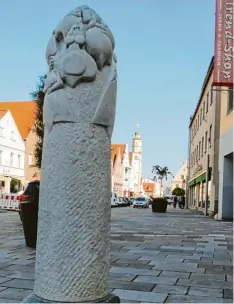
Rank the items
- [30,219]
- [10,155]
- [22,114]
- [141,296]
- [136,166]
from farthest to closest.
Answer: [136,166]
[22,114]
[10,155]
[30,219]
[141,296]

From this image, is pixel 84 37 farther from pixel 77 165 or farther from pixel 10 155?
pixel 10 155

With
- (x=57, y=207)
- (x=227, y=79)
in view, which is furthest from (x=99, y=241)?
(x=227, y=79)

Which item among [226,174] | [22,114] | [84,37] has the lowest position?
[84,37]

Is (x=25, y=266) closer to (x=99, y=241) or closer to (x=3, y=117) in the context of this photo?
(x=99, y=241)

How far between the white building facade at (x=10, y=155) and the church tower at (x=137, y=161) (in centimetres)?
7408

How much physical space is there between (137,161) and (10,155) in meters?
84.6

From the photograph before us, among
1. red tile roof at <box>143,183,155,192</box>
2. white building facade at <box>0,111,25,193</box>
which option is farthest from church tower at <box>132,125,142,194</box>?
white building facade at <box>0,111,25,193</box>

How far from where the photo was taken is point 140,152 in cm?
13338

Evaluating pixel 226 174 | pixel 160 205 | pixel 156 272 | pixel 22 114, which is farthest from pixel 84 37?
pixel 22 114

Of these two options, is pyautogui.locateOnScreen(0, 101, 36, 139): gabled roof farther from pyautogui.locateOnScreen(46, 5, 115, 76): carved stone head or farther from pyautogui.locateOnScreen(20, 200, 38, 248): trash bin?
pyautogui.locateOnScreen(46, 5, 115, 76): carved stone head

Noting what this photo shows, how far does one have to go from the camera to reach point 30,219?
9133 millimetres

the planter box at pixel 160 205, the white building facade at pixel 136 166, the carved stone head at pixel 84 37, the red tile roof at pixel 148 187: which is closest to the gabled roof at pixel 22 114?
the planter box at pixel 160 205

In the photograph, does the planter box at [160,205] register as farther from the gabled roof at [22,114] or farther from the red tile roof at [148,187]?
the red tile roof at [148,187]

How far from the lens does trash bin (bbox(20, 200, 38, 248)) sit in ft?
29.6
